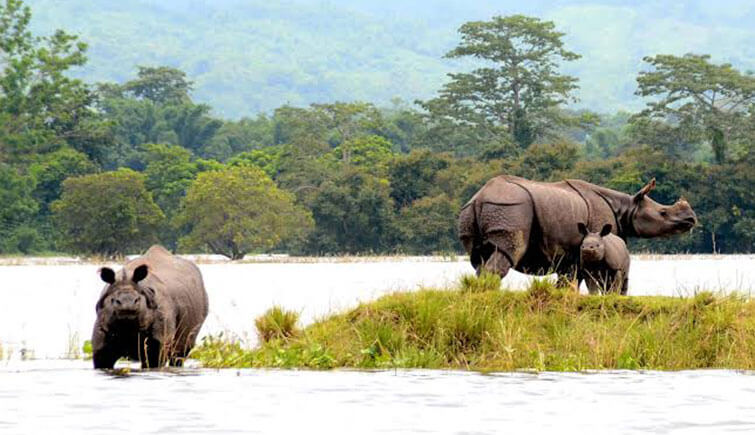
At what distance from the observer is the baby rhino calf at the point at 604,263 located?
17797 mm

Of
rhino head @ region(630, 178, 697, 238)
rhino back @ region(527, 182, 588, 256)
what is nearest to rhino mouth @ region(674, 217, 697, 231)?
rhino head @ region(630, 178, 697, 238)

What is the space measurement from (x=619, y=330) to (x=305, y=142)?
7140 cm

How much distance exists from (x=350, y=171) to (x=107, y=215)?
39.1 ft

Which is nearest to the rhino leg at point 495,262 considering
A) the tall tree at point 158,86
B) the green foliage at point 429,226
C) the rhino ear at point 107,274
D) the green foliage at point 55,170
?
the rhino ear at point 107,274

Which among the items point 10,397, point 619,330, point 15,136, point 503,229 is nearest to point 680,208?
point 503,229

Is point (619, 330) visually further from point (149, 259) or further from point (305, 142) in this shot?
point (305, 142)

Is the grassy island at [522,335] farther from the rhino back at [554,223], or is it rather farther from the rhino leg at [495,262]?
the rhino back at [554,223]

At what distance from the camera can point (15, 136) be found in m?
75.8

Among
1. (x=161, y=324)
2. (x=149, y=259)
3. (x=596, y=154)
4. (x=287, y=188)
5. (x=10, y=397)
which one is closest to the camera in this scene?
(x=10, y=397)

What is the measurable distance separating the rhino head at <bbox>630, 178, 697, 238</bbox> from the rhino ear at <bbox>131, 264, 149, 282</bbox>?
8143 millimetres

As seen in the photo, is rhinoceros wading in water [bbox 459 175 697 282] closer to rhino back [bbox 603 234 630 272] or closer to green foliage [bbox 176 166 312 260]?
rhino back [bbox 603 234 630 272]

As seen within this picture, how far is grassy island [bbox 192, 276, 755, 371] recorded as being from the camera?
14898 millimetres

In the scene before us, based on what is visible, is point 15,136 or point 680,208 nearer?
point 680,208

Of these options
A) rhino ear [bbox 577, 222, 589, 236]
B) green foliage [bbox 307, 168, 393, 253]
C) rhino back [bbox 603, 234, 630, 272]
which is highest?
green foliage [bbox 307, 168, 393, 253]
